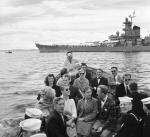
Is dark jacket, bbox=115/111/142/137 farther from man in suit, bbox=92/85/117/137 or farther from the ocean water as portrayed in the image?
the ocean water

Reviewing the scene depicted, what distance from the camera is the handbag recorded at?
25.1ft

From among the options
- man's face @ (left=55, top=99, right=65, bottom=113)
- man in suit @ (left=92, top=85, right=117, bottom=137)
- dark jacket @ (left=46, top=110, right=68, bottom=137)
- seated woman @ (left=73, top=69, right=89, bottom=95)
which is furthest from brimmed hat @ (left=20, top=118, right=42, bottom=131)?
seated woman @ (left=73, top=69, right=89, bottom=95)

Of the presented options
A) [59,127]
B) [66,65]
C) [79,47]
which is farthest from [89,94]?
[79,47]

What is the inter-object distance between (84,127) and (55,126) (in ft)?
6.42

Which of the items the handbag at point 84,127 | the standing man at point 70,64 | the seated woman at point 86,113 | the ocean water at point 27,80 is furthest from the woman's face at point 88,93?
the ocean water at point 27,80

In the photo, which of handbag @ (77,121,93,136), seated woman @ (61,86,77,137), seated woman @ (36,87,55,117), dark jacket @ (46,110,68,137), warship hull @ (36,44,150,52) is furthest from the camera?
warship hull @ (36,44,150,52)

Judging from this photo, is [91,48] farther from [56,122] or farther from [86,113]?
[56,122]

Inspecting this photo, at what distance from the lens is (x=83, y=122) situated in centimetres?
779

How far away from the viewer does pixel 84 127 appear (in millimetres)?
7715

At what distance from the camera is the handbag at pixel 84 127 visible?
7.64 meters

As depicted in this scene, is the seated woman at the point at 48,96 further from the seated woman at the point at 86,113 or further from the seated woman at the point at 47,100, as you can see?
the seated woman at the point at 86,113

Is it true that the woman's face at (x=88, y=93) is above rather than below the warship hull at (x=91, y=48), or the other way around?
above

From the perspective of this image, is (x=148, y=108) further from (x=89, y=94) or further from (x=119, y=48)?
(x=119, y=48)

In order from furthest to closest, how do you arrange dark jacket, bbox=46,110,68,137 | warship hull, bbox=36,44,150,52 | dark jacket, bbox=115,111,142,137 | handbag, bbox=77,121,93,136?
warship hull, bbox=36,44,150,52 → handbag, bbox=77,121,93,136 → dark jacket, bbox=46,110,68,137 → dark jacket, bbox=115,111,142,137
